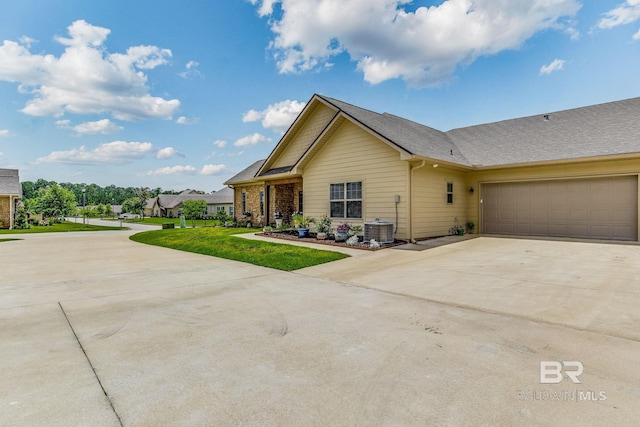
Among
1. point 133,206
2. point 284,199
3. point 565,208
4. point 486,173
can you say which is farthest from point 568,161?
point 133,206

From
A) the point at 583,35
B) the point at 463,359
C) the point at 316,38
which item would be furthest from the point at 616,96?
the point at 463,359

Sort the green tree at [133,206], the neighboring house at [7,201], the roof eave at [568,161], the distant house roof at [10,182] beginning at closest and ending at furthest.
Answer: the roof eave at [568,161]
the neighboring house at [7,201]
the distant house roof at [10,182]
the green tree at [133,206]

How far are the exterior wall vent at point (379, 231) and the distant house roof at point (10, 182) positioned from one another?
97.0 feet

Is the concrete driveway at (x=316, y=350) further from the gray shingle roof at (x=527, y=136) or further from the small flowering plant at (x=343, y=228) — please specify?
the gray shingle roof at (x=527, y=136)

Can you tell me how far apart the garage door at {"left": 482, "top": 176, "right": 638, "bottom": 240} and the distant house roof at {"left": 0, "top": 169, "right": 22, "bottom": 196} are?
34.0 metres

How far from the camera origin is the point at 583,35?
39.5ft

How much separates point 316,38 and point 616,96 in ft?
45.5

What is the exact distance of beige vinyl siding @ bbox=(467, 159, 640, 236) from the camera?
11.1m

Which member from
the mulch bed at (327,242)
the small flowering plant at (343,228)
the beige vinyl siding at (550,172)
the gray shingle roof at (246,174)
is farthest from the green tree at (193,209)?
the beige vinyl siding at (550,172)

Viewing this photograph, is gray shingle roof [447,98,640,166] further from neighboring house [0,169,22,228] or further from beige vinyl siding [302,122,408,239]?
neighboring house [0,169,22,228]

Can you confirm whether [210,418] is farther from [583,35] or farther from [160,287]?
[583,35]

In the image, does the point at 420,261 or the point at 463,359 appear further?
the point at 420,261

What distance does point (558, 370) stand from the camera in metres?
2.74

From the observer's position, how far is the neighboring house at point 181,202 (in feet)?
166
